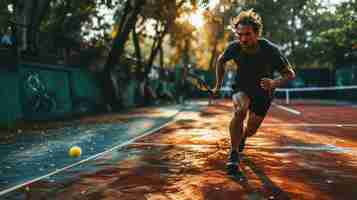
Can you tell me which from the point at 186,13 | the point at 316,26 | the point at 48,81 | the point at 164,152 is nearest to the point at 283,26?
the point at 316,26

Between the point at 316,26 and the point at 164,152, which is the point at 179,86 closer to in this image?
the point at 164,152

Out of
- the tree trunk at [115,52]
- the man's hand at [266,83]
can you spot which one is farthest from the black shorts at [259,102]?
the tree trunk at [115,52]

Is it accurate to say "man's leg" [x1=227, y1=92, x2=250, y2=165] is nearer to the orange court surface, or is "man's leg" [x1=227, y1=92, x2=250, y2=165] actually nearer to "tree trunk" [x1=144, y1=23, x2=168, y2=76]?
the orange court surface

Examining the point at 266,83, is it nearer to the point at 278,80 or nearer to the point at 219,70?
the point at 278,80

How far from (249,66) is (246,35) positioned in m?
0.50

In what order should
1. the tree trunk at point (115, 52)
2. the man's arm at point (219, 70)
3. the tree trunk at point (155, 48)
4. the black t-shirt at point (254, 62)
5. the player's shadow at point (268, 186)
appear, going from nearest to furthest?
the player's shadow at point (268, 186)
the black t-shirt at point (254, 62)
the man's arm at point (219, 70)
the tree trunk at point (115, 52)
the tree trunk at point (155, 48)

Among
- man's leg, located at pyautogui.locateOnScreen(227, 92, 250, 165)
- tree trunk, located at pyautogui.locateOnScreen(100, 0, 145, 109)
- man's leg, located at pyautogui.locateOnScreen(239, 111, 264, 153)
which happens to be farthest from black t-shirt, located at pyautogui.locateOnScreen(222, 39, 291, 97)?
tree trunk, located at pyautogui.locateOnScreen(100, 0, 145, 109)

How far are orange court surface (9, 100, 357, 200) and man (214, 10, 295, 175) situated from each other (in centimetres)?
66

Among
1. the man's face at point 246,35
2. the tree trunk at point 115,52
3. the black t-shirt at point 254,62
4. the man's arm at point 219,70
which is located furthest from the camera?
the tree trunk at point 115,52

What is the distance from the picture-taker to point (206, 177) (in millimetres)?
4797

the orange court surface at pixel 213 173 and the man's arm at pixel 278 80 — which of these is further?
the man's arm at pixel 278 80

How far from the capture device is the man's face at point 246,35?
5336mm

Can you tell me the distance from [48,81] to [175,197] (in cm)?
1291

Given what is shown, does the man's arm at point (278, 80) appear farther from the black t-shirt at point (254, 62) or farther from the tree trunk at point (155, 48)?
the tree trunk at point (155, 48)
